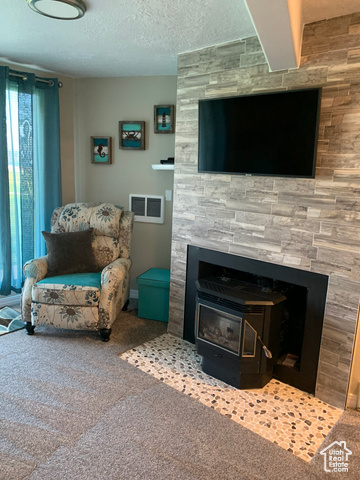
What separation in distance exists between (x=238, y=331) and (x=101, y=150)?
2539 mm

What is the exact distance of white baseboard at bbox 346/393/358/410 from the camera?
7.59 ft

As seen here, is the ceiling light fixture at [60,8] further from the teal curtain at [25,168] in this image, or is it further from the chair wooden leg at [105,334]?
the chair wooden leg at [105,334]

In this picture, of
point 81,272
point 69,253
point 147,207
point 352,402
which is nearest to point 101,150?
point 147,207

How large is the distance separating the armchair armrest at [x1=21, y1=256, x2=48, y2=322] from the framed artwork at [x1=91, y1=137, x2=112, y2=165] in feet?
4.42

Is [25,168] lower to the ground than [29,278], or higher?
higher

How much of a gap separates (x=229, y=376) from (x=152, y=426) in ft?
2.24

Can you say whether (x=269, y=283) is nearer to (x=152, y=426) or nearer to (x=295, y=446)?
(x=295, y=446)

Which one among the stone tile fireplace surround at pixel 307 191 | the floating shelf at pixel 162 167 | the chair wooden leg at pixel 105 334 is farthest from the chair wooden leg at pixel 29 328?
the floating shelf at pixel 162 167

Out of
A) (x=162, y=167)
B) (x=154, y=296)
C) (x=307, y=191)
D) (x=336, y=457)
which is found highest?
(x=162, y=167)

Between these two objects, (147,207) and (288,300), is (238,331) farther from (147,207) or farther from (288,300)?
(147,207)

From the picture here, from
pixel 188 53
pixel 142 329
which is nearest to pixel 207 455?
pixel 142 329

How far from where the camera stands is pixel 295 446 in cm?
198

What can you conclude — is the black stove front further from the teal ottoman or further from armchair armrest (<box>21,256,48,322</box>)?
armchair armrest (<box>21,256,48,322</box>)

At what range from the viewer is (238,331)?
2.43m
